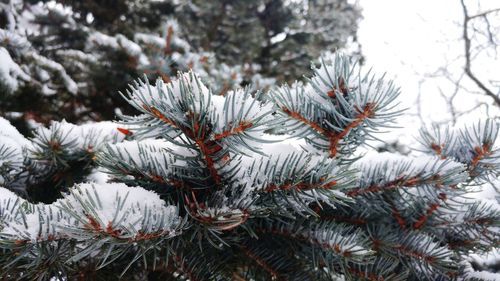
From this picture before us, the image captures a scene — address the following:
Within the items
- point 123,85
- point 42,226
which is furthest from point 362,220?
point 123,85

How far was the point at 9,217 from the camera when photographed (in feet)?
2.15

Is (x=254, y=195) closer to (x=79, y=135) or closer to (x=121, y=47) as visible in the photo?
(x=79, y=135)

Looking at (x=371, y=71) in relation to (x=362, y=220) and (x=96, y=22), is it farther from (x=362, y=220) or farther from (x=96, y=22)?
(x=96, y=22)

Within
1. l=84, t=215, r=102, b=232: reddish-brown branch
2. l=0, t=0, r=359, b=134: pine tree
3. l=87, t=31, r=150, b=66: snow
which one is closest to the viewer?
l=84, t=215, r=102, b=232: reddish-brown branch

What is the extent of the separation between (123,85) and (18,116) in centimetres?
109

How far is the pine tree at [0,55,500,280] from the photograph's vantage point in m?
0.56

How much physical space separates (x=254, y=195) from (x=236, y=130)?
5.5 inches

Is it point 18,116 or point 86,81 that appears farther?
point 86,81

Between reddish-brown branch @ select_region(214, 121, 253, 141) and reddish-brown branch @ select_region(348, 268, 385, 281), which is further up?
reddish-brown branch @ select_region(214, 121, 253, 141)

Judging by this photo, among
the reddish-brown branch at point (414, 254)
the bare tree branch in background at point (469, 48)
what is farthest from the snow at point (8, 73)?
the bare tree branch in background at point (469, 48)

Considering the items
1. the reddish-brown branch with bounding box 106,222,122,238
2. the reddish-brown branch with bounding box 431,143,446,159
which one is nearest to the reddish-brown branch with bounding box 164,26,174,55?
the reddish-brown branch with bounding box 431,143,446,159

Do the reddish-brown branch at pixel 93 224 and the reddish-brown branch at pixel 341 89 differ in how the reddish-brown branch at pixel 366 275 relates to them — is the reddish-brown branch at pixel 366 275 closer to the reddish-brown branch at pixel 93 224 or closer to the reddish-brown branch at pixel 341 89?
the reddish-brown branch at pixel 341 89

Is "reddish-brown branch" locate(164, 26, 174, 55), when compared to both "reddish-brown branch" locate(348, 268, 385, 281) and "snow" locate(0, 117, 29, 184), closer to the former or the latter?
"snow" locate(0, 117, 29, 184)

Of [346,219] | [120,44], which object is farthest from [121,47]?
[346,219]
